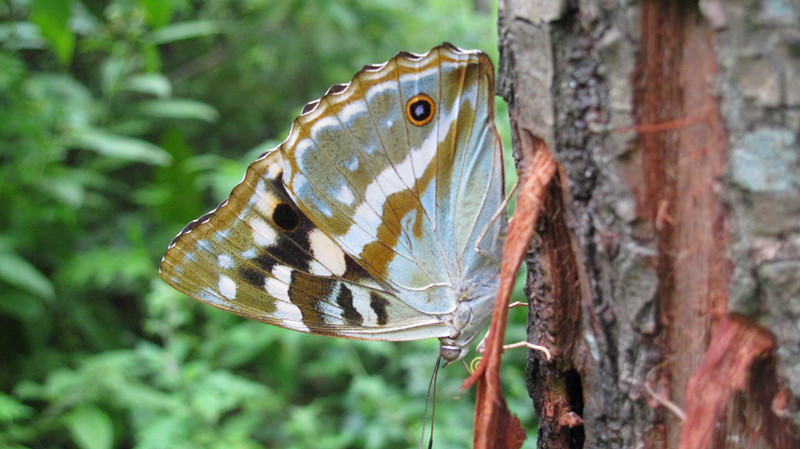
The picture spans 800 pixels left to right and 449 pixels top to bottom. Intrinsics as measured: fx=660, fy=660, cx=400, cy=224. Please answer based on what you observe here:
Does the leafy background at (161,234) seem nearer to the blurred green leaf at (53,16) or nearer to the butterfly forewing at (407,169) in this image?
the blurred green leaf at (53,16)

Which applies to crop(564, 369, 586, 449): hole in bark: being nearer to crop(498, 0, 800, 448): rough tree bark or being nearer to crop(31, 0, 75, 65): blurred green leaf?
crop(498, 0, 800, 448): rough tree bark

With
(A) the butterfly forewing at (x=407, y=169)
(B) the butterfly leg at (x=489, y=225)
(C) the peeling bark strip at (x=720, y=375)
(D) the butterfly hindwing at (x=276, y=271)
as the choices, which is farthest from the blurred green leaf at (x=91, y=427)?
(C) the peeling bark strip at (x=720, y=375)

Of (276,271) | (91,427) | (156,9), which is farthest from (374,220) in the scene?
(91,427)

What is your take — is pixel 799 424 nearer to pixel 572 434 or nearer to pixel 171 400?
pixel 572 434

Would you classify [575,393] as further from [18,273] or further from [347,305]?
[18,273]

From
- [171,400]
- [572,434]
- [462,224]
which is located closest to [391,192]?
[462,224]

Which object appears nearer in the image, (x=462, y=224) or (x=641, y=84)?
(x=641, y=84)
